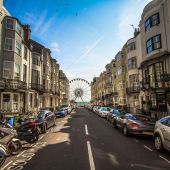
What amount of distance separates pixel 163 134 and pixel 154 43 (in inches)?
726

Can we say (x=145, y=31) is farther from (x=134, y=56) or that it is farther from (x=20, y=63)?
(x=20, y=63)

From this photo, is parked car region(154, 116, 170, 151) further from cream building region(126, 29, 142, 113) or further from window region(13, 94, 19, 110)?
cream building region(126, 29, 142, 113)

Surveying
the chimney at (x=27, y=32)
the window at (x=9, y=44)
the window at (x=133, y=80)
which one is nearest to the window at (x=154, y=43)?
the window at (x=133, y=80)

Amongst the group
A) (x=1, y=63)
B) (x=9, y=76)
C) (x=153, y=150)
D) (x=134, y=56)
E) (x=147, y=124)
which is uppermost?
(x=134, y=56)

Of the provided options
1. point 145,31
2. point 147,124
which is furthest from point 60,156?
point 145,31

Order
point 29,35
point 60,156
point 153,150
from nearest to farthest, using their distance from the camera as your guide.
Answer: point 60,156, point 153,150, point 29,35

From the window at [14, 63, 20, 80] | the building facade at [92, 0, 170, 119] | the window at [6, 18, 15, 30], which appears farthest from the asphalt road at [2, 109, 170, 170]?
the window at [6, 18, 15, 30]

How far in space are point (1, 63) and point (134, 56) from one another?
2260 cm

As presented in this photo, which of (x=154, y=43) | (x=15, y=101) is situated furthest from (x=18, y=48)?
(x=154, y=43)

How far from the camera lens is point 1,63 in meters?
23.0

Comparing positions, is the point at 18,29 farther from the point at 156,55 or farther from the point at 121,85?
the point at 121,85

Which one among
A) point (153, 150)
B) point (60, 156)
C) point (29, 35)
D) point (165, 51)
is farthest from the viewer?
point (29, 35)

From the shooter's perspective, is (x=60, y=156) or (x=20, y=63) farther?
(x=20, y=63)

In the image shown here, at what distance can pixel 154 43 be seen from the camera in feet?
80.1
